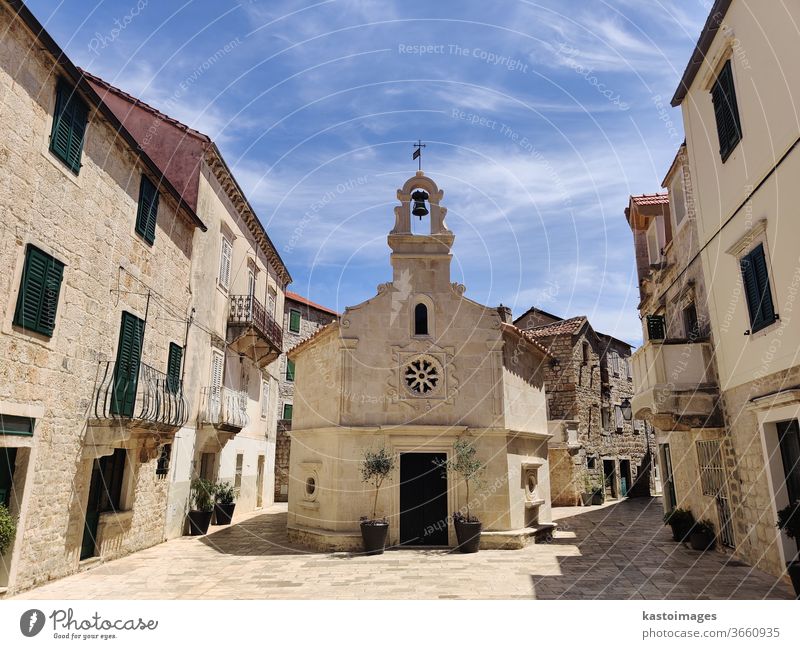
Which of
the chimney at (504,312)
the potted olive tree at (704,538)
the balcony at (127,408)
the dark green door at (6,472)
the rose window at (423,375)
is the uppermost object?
the chimney at (504,312)

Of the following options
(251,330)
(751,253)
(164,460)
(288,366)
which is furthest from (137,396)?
(288,366)

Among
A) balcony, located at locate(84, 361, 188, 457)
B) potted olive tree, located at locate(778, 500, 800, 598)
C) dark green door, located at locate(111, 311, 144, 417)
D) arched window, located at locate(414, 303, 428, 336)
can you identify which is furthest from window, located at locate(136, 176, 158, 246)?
potted olive tree, located at locate(778, 500, 800, 598)

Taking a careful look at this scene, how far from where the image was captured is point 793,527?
8.75 meters

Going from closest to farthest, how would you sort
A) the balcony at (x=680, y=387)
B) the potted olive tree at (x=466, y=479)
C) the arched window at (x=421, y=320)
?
1. the balcony at (x=680, y=387)
2. the potted olive tree at (x=466, y=479)
3. the arched window at (x=421, y=320)

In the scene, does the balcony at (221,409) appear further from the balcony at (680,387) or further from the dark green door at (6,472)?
the balcony at (680,387)

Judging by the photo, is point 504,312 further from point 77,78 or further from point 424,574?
point 77,78

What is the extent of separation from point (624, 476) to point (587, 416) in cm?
625

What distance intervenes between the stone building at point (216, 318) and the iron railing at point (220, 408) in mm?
36

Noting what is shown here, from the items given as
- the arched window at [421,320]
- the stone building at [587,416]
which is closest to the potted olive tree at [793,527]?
the arched window at [421,320]

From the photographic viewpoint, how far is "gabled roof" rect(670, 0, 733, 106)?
39.8ft

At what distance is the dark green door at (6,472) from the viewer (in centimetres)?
905

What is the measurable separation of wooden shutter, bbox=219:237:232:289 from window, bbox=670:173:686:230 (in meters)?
15.8

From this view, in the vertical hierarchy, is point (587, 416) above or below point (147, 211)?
below

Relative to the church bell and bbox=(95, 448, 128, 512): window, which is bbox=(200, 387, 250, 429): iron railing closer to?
bbox=(95, 448, 128, 512): window
